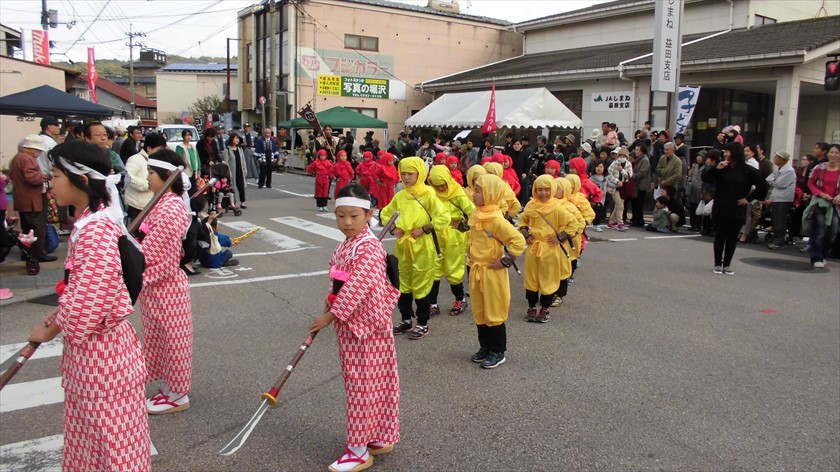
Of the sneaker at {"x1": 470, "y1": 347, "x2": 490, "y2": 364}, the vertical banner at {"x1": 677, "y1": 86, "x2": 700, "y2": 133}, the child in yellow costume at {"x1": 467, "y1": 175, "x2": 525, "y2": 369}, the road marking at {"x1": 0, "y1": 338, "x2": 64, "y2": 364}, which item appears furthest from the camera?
the vertical banner at {"x1": 677, "y1": 86, "x2": 700, "y2": 133}

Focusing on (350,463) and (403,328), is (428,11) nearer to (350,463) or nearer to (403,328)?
(403,328)

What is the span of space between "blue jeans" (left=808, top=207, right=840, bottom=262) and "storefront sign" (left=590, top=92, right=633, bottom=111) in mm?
10738

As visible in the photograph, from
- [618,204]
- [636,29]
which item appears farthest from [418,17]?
[618,204]

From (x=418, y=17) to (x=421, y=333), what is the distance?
29110mm

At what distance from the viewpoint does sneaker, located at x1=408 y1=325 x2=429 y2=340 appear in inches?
239

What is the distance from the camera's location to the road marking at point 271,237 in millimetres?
10797

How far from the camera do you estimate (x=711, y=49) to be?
18.1 metres

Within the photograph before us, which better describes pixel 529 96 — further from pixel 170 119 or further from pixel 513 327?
pixel 170 119

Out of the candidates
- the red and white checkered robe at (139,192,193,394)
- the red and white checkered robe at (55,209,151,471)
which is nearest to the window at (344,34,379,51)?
the red and white checkered robe at (139,192,193,394)

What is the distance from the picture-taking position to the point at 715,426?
4.29m

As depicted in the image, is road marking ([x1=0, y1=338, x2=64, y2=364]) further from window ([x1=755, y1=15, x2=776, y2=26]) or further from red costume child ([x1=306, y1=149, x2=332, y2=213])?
window ([x1=755, y1=15, x2=776, y2=26])

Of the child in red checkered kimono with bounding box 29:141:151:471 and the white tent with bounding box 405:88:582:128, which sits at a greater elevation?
the white tent with bounding box 405:88:582:128

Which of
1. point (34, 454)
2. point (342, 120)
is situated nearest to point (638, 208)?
point (34, 454)

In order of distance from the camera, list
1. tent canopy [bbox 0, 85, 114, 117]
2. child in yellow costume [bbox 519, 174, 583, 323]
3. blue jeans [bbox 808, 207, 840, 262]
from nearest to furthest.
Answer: child in yellow costume [bbox 519, 174, 583, 323], blue jeans [bbox 808, 207, 840, 262], tent canopy [bbox 0, 85, 114, 117]
